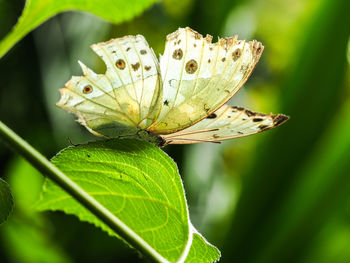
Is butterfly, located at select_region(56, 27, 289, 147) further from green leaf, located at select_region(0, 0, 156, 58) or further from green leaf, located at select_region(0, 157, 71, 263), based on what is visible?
green leaf, located at select_region(0, 157, 71, 263)

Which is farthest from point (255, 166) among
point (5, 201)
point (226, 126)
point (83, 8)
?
point (5, 201)

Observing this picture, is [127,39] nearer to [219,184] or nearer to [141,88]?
[141,88]

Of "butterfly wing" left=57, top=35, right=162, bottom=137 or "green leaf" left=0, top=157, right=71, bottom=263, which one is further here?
"green leaf" left=0, top=157, right=71, bottom=263

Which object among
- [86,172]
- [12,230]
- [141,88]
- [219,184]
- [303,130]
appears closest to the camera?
[86,172]

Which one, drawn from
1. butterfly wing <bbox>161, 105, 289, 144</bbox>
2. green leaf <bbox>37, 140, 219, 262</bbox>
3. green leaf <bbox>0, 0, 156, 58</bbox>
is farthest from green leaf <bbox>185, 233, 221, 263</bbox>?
green leaf <bbox>0, 0, 156, 58</bbox>

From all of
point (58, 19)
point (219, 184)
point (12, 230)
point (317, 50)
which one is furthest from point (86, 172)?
point (58, 19)

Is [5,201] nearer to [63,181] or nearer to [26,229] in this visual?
[63,181]
